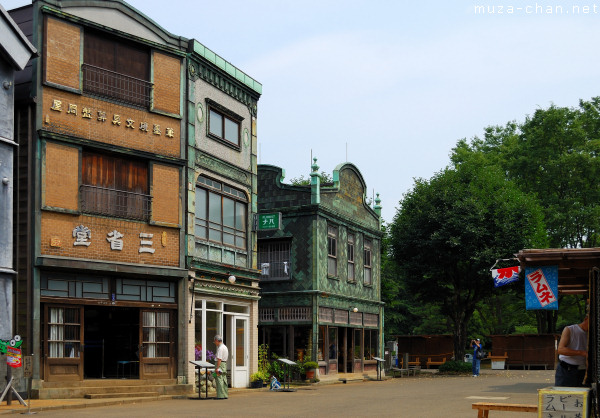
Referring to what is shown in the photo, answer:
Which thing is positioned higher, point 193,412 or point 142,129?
point 142,129

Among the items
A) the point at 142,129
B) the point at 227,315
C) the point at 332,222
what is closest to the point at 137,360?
the point at 227,315

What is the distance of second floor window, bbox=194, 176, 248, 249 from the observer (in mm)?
26094

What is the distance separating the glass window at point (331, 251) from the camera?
116ft

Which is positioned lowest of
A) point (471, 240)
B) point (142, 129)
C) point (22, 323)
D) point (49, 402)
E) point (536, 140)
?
point (49, 402)

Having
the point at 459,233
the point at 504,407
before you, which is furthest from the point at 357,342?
the point at 504,407

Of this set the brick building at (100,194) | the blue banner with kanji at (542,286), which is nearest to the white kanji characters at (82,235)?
the brick building at (100,194)

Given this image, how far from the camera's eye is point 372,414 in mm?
17047

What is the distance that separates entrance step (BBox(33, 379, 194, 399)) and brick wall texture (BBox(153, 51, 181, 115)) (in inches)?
308

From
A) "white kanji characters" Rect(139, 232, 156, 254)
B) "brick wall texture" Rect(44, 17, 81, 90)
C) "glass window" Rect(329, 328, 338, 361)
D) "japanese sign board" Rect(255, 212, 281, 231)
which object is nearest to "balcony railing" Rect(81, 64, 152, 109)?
"brick wall texture" Rect(44, 17, 81, 90)

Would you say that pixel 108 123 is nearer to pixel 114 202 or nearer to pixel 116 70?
pixel 116 70

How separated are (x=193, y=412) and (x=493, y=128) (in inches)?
1953

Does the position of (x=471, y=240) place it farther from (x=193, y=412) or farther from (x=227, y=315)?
(x=193, y=412)

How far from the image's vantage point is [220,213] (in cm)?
2725

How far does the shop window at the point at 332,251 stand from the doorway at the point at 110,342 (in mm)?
11729
